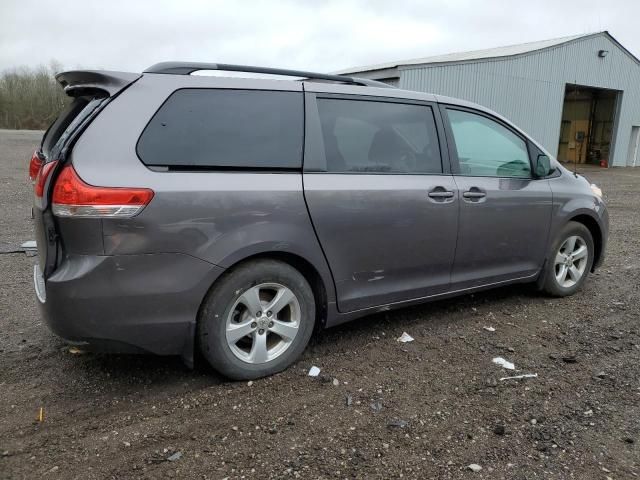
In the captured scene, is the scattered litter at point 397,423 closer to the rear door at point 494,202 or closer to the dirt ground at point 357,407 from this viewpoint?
the dirt ground at point 357,407

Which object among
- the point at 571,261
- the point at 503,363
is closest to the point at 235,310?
the point at 503,363

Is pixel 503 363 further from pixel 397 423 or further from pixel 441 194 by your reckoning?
pixel 441 194

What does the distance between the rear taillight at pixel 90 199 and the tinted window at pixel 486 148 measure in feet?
8.02

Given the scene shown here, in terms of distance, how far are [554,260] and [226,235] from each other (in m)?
3.20

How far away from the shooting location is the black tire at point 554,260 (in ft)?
15.3

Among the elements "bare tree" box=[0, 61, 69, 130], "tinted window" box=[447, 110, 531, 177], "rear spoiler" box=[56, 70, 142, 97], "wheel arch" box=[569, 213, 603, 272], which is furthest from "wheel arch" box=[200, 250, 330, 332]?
"bare tree" box=[0, 61, 69, 130]

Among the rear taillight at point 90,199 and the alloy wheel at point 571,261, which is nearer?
the rear taillight at point 90,199

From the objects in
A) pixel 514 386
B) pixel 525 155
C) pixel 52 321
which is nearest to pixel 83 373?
pixel 52 321

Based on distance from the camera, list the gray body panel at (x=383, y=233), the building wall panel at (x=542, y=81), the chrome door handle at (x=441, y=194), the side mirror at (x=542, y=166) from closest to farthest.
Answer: the gray body panel at (x=383, y=233) < the chrome door handle at (x=441, y=194) < the side mirror at (x=542, y=166) < the building wall panel at (x=542, y=81)

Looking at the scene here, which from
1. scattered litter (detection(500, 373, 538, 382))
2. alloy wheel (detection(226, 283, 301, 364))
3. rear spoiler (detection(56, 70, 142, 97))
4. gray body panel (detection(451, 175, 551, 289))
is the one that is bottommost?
scattered litter (detection(500, 373, 538, 382))

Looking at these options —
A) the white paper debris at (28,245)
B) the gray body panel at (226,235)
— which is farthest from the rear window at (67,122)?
the white paper debris at (28,245)

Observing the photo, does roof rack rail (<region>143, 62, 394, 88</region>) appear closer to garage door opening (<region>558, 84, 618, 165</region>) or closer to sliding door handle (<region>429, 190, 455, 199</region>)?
sliding door handle (<region>429, 190, 455, 199</region>)

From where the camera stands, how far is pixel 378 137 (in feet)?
11.9

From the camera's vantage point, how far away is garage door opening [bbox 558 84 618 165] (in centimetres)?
2767
